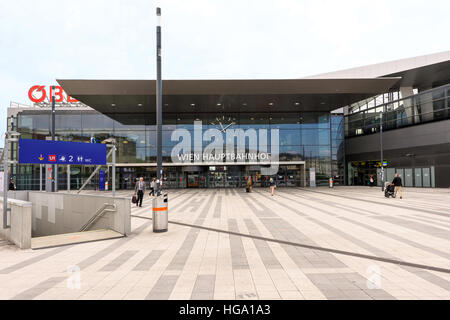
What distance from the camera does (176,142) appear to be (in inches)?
1259

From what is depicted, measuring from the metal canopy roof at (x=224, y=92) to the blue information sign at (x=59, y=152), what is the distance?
13386 millimetres

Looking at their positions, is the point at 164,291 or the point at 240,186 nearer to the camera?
the point at 164,291

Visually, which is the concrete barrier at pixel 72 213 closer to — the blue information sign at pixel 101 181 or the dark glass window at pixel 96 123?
the blue information sign at pixel 101 181

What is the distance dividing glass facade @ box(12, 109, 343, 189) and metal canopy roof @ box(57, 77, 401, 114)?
3435 millimetres

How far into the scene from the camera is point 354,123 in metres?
35.9

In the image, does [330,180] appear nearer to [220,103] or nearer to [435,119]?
[435,119]

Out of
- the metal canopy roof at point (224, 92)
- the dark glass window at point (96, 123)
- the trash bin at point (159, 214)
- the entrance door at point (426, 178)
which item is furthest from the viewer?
the dark glass window at point (96, 123)

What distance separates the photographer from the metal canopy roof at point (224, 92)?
75.3 ft

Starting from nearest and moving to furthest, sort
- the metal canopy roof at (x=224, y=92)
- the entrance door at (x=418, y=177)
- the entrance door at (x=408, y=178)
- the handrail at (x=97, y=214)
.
→ 1. the handrail at (x=97, y=214)
2. the metal canopy roof at (x=224, y=92)
3. the entrance door at (x=418, y=177)
4. the entrance door at (x=408, y=178)

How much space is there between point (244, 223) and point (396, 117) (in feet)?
103

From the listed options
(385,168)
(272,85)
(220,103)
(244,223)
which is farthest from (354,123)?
(244,223)

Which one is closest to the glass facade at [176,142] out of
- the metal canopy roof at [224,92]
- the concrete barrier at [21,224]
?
the metal canopy roof at [224,92]

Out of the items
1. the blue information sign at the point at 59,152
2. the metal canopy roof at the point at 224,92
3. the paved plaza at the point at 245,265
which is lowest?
the paved plaza at the point at 245,265

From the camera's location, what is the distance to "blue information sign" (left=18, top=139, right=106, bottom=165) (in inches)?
352
